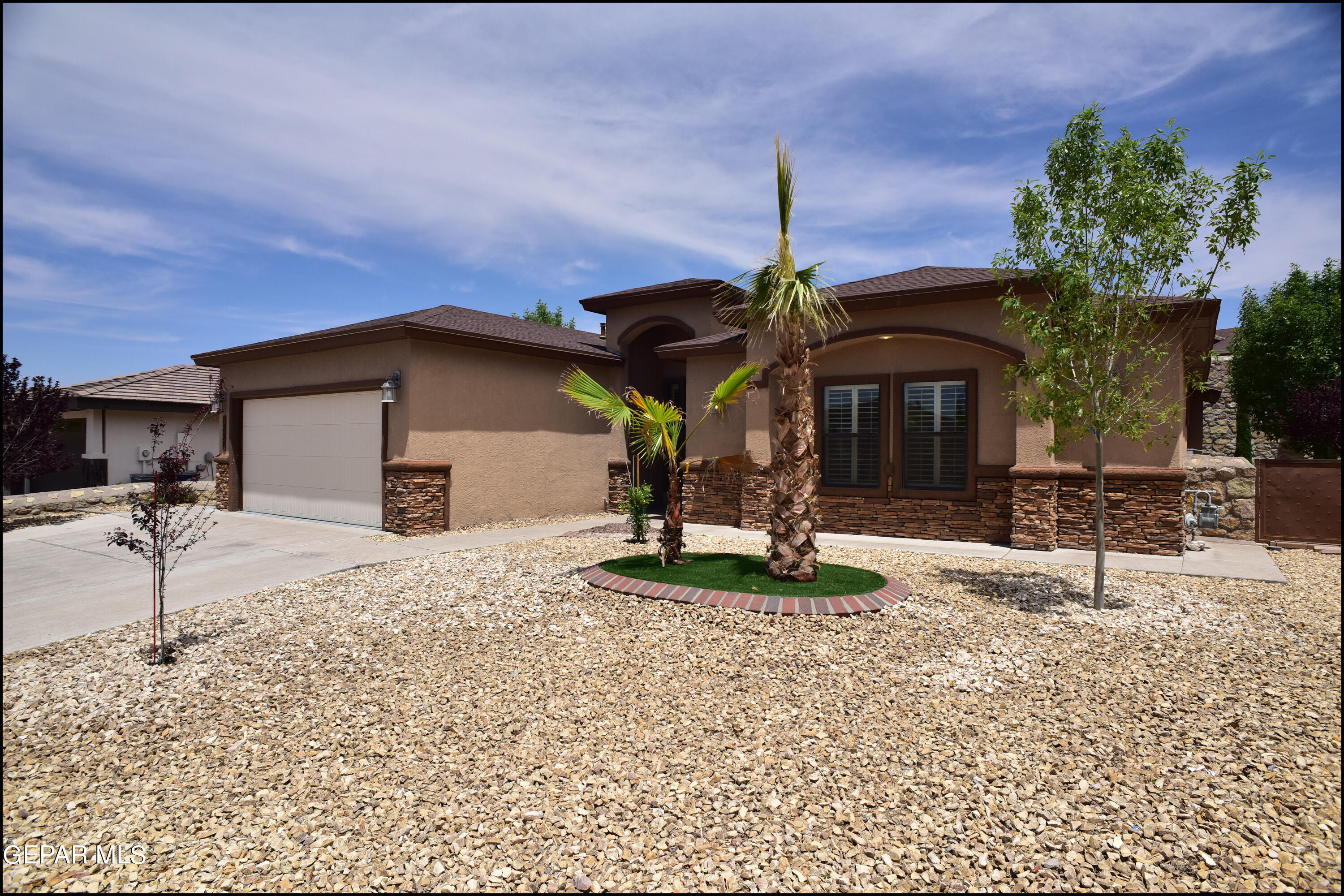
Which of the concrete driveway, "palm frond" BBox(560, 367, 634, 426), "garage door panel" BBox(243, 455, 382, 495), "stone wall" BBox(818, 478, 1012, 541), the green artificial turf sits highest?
"palm frond" BBox(560, 367, 634, 426)

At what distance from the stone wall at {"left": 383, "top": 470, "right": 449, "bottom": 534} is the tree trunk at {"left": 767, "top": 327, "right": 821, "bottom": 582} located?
23.3 ft

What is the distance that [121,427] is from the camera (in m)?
18.7

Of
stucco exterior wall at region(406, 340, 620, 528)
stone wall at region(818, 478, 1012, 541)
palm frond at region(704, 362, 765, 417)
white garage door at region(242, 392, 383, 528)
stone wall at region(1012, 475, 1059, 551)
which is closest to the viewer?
palm frond at region(704, 362, 765, 417)

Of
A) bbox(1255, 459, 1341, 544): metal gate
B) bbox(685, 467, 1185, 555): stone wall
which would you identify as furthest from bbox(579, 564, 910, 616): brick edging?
bbox(1255, 459, 1341, 544): metal gate

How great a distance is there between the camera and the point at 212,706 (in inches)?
172

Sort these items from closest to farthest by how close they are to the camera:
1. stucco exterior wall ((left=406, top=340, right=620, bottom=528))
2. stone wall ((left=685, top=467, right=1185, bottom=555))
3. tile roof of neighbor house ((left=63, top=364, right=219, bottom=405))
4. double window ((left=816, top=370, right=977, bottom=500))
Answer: stone wall ((left=685, top=467, right=1185, bottom=555)) → double window ((left=816, top=370, right=977, bottom=500)) → stucco exterior wall ((left=406, top=340, right=620, bottom=528)) → tile roof of neighbor house ((left=63, top=364, right=219, bottom=405))

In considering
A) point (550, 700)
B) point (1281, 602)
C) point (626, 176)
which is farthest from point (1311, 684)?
point (626, 176)

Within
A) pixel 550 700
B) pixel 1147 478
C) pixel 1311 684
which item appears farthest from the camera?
pixel 1147 478

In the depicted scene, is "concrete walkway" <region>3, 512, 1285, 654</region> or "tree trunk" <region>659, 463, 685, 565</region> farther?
"tree trunk" <region>659, 463, 685, 565</region>

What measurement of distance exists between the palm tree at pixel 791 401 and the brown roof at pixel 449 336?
680 cm

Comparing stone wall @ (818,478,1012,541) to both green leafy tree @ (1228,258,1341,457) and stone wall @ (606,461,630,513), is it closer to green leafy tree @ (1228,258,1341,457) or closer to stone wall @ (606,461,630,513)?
stone wall @ (606,461,630,513)

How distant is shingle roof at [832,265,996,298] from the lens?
396 inches

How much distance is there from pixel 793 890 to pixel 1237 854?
2.08m

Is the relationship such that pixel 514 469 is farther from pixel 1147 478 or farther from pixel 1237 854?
pixel 1237 854
